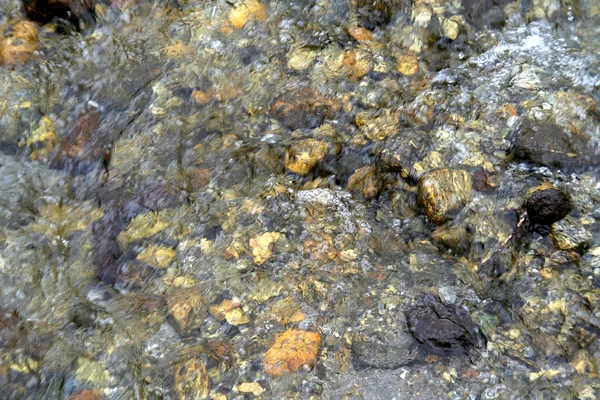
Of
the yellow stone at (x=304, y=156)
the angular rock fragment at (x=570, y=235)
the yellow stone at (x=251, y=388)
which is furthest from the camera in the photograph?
the yellow stone at (x=304, y=156)

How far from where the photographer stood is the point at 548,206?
108 inches

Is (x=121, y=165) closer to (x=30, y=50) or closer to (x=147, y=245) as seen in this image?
(x=147, y=245)

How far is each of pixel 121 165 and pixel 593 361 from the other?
9.08 feet

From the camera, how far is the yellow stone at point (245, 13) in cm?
399

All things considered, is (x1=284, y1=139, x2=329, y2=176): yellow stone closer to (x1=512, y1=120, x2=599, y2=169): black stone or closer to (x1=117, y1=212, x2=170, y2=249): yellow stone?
(x1=117, y1=212, x2=170, y2=249): yellow stone

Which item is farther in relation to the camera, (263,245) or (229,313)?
(263,245)

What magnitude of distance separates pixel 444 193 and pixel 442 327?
77 cm

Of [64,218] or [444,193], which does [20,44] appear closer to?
[64,218]

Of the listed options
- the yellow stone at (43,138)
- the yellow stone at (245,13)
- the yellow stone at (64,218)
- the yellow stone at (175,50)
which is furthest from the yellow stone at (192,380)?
the yellow stone at (245,13)

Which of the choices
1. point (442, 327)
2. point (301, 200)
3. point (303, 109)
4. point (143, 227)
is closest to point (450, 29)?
Result: point (303, 109)

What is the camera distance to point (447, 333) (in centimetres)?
255

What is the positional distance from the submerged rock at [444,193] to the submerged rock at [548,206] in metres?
0.33

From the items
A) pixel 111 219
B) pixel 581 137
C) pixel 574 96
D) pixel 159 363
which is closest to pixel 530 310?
pixel 581 137

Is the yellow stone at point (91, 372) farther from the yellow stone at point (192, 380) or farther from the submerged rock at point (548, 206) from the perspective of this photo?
the submerged rock at point (548, 206)
